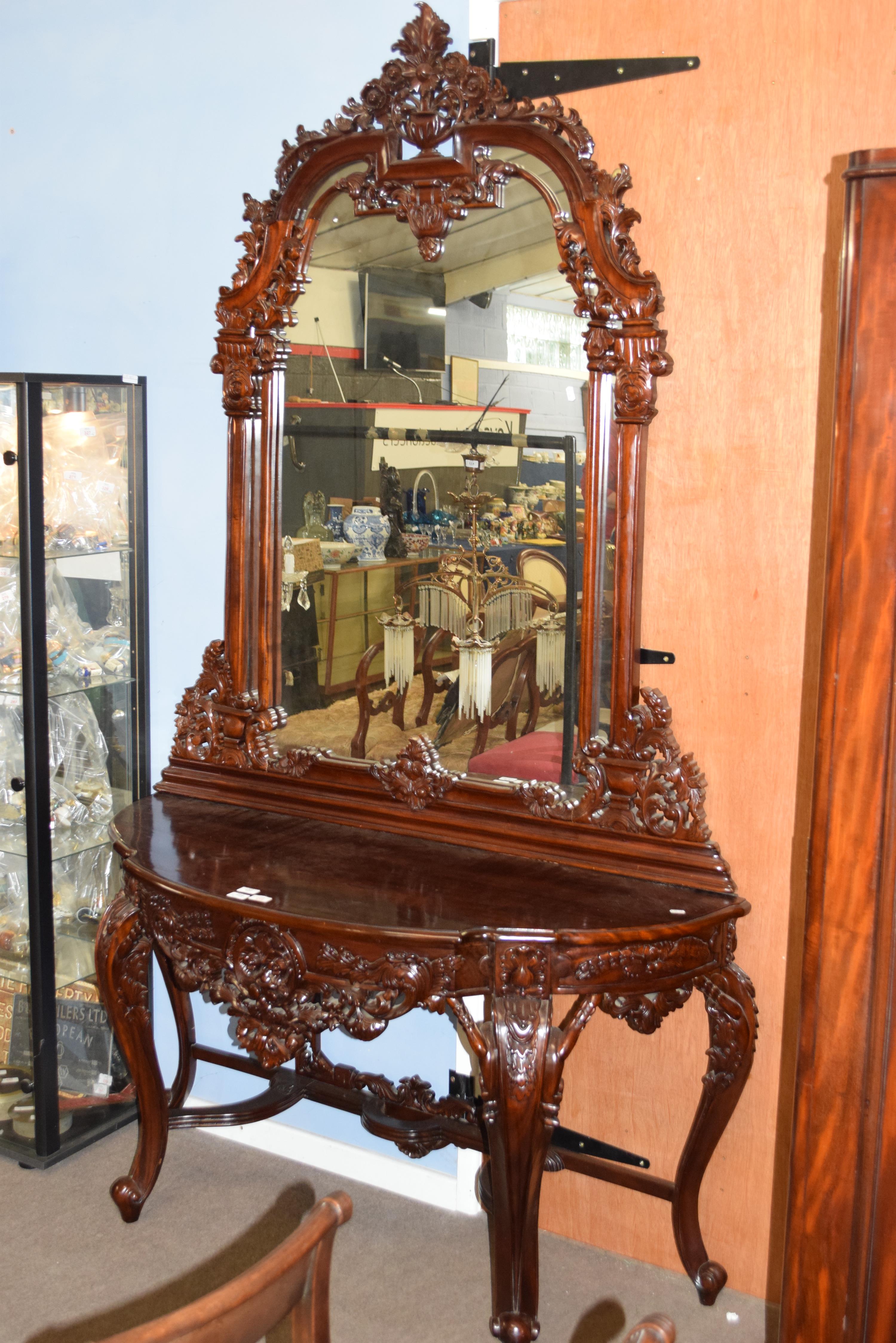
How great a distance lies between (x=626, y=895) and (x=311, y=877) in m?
0.53

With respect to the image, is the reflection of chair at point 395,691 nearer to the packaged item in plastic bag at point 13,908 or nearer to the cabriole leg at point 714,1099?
the cabriole leg at point 714,1099

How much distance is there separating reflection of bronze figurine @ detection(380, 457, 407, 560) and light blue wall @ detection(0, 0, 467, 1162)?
499 mm

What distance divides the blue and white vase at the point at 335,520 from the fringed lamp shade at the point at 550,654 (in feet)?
1.46

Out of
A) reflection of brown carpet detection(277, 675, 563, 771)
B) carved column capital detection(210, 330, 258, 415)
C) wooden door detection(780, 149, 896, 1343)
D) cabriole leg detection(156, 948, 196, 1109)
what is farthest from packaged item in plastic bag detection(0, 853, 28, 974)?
wooden door detection(780, 149, 896, 1343)

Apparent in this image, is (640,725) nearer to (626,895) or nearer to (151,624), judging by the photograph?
(626,895)

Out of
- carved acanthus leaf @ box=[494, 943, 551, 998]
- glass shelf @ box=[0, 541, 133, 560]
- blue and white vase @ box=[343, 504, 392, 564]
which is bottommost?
carved acanthus leaf @ box=[494, 943, 551, 998]

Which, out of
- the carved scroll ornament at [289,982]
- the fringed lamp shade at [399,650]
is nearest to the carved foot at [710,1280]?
the carved scroll ornament at [289,982]

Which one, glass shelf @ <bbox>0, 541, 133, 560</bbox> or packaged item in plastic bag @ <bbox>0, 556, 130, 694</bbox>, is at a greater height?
glass shelf @ <bbox>0, 541, 133, 560</bbox>

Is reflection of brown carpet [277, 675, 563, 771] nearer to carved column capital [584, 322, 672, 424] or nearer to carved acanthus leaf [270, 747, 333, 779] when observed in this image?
carved acanthus leaf [270, 747, 333, 779]

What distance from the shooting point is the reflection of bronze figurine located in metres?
2.25

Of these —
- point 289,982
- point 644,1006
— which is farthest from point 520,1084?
point 289,982

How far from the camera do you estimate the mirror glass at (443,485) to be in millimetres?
2105

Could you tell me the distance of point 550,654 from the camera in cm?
216

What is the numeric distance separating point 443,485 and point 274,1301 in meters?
1.44
